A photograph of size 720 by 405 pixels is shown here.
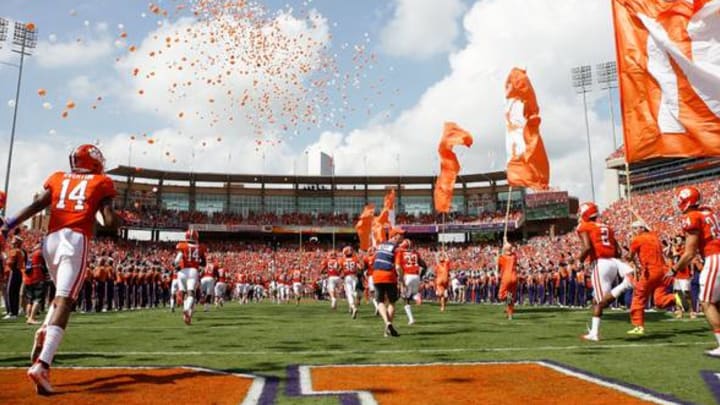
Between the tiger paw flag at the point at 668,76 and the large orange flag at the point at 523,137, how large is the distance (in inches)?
332

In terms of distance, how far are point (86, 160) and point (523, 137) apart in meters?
14.6

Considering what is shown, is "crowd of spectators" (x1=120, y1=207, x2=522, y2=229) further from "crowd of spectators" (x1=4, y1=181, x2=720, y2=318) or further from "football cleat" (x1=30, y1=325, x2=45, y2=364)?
"football cleat" (x1=30, y1=325, x2=45, y2=364)

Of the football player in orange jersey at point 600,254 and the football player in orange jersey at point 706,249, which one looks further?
the football player in orange jersey at point 600,254

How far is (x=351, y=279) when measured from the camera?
16906 millimetres

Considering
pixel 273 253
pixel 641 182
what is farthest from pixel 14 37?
pixel 641 182

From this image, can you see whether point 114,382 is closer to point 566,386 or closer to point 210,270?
point 566,386

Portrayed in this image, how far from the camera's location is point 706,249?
6.69m

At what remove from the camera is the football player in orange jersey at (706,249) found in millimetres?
6523

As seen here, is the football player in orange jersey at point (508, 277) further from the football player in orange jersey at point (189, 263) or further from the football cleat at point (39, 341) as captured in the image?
the football cleat at point (39, 341)

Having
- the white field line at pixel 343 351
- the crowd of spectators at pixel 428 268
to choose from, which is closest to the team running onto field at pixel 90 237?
the white field line at pixel 343 351

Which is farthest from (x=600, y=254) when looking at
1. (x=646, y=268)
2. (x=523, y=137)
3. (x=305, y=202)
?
(x=305, y=202)

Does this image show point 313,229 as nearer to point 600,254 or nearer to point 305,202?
point 305,202

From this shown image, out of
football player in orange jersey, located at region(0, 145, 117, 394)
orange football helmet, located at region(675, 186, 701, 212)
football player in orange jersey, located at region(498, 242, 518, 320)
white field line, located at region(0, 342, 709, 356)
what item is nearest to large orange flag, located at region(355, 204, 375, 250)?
football player in orange jersey, located at region(498, 242, 518, 320)

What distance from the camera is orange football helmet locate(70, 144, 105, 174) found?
5320mm
